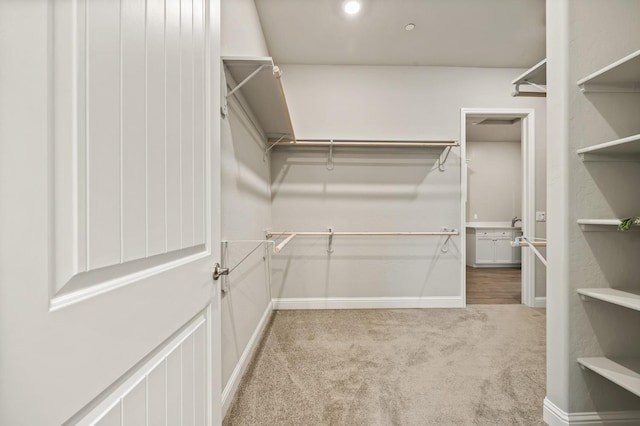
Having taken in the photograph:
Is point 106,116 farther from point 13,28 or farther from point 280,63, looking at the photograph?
point 280,63

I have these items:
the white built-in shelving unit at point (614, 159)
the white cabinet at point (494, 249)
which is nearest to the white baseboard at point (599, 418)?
the white built-in shelving unit at point (614, 159)

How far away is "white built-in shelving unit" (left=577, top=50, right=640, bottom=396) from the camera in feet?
3.77

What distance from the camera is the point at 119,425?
0.53 m

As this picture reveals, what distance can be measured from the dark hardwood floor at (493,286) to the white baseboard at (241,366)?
238 cm

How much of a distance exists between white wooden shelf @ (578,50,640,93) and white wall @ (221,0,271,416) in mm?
1734

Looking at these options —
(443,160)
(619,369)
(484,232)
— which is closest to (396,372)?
(619,369)

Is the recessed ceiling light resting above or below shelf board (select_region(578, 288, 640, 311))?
above

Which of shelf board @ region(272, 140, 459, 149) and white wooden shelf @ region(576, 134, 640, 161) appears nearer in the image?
white wooden shelf @ region(576, 134, 640, 161)

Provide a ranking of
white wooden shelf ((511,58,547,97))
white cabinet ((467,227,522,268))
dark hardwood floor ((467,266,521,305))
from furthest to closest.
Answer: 1. white cabinet ((467,227,522,268))
2. dark hardwood floor ((467,266,521,305))
3. white wooden shelf ((511,58,547,97))

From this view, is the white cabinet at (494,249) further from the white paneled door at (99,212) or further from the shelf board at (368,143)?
the white paneled door at (99,212)

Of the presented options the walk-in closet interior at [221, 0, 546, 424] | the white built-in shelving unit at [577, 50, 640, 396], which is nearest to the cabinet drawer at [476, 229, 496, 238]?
the walk-in closet interior at [221, 0, 546, 424]

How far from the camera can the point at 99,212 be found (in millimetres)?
480

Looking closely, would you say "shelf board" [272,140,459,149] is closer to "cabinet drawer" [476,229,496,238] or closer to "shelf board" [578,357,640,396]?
"shelf board" [578,357,640,396]

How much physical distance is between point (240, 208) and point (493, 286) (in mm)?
3851
